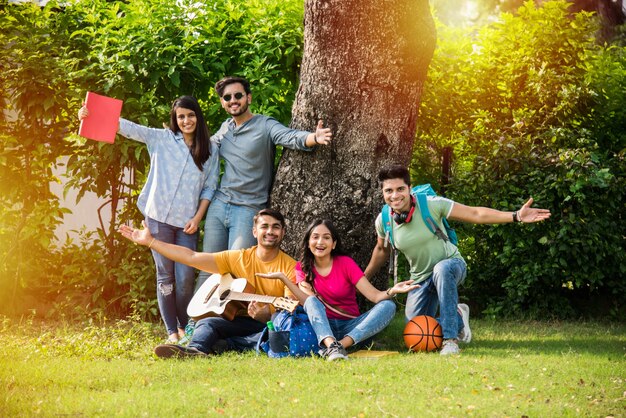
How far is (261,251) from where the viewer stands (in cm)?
693

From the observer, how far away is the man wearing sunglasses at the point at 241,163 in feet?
23.8

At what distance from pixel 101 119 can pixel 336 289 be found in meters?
2.41

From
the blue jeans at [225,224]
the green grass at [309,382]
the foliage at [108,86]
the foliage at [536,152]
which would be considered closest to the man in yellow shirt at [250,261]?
the blue jeans at [225,224]

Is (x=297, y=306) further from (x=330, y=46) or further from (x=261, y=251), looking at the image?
(x=330, y=46)

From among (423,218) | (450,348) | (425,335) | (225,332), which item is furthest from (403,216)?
(225,332)

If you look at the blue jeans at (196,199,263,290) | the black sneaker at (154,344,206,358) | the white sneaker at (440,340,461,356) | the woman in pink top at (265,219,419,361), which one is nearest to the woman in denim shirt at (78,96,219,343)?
the blue jeans at (196,199,263,290)

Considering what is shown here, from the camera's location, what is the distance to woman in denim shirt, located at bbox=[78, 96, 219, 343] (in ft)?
23.5

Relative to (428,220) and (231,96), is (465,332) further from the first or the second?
(231,96)

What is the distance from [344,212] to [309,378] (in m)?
2.18

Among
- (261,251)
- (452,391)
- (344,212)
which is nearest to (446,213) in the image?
(344,212)

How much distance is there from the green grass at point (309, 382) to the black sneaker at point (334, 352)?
0.44 ft

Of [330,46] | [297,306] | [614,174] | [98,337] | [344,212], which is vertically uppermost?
[330,46]

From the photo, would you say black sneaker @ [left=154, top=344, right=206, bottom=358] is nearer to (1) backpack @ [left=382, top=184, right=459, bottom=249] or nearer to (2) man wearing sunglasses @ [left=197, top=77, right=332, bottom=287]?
(2) man wearing sunglasses @ [left=197, top=77, right=332, bottom=287]

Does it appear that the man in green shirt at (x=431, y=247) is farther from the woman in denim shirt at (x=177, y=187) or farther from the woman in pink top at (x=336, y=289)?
the woman in denim shirt at (x=177, y=187)
